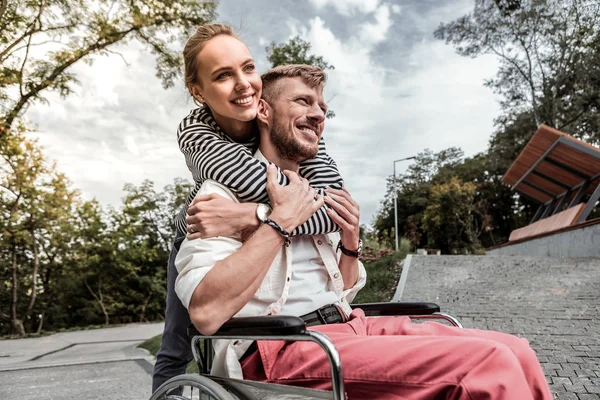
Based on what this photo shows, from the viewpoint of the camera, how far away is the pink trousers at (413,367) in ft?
4.13

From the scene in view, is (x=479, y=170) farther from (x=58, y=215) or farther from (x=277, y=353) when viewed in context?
(x=277, y=353)

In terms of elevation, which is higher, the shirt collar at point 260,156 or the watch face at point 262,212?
the shirt collar at point 260,156

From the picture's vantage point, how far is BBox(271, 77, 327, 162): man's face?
2.07 metres

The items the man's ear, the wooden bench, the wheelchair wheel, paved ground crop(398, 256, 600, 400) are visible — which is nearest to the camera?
the wheelchair wheel

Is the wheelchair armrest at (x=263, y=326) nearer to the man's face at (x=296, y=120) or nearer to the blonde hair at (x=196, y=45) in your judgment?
the man's face at (x=296, y=120)

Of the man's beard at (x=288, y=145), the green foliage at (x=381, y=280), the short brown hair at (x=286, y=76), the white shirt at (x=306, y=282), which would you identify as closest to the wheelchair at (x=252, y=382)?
the white shirt at (x=306, y=282)

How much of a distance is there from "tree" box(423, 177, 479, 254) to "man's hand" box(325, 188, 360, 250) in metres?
33.9

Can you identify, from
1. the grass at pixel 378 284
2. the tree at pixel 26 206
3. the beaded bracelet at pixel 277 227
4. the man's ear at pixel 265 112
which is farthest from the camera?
the tree at pixel 26 206

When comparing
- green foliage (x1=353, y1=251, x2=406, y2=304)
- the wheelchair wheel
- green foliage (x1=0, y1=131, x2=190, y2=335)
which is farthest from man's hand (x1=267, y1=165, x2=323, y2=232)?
green foliage (x1=0, y1=131, x2=190, y2=335)

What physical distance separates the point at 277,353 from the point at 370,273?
10.5 m

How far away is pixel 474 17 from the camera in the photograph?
25.5 m

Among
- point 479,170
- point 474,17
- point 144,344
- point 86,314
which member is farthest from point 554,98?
point 86,314

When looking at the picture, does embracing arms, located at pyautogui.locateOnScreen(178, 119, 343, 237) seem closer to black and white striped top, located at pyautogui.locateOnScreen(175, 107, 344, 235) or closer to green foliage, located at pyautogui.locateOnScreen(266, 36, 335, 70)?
black and white striped top, located at pyautogui.locateOnScreen(175, 107, 344, 235)

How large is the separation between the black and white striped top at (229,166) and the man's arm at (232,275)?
14 centimetres
